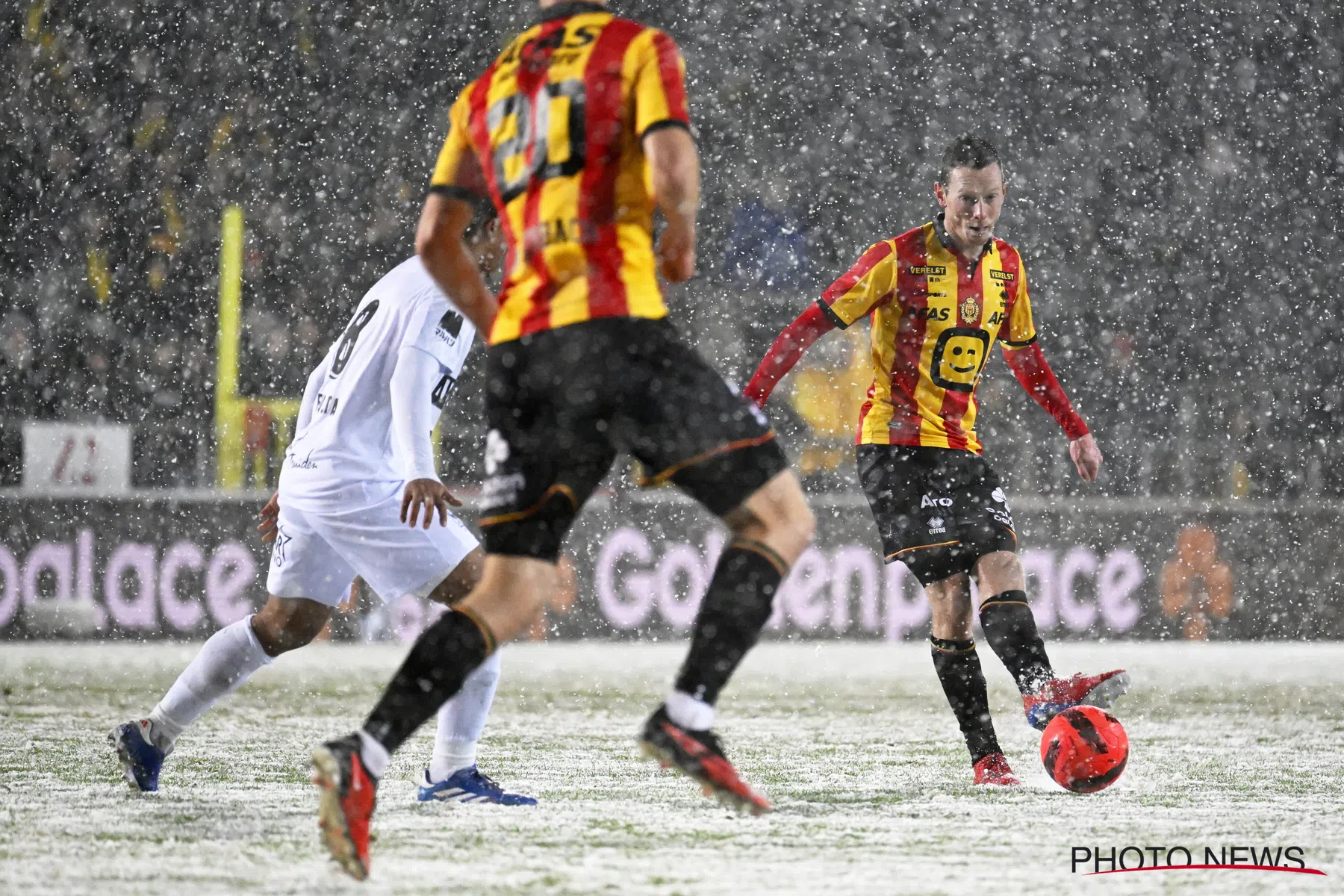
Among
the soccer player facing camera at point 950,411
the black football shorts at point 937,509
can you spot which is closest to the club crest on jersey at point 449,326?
the soccer player facing camera at point 950,411

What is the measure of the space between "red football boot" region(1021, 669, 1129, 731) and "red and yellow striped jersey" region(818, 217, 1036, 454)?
0.76 m

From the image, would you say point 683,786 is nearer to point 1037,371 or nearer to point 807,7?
point 1037,371

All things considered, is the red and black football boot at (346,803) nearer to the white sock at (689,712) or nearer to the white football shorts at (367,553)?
the white sock at (689,712)

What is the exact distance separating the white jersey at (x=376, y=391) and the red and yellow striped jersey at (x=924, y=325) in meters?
1.28

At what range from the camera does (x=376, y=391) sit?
389 cm

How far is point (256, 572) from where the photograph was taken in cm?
969

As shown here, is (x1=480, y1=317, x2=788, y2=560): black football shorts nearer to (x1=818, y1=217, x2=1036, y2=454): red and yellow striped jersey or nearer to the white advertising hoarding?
(x1=818, y1=217, x2=1036, y2=454): red and yellow striped jersey

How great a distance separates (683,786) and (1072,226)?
12.8 m

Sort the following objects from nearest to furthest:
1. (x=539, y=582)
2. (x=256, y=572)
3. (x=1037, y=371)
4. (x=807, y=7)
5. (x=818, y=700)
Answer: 1. (x=539, y=582)
2. (x=1037, y=371)
3. (x=818, y=700)
4. (x=256, y=572)
5. (x=807, y=7)

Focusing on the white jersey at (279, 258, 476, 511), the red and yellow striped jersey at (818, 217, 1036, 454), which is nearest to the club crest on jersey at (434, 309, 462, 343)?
the white jersey at (279, 258, 476, 511)

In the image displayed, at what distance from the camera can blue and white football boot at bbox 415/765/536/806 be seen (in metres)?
3.66

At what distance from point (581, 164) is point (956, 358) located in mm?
1993

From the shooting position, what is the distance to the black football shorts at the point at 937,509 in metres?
4.30

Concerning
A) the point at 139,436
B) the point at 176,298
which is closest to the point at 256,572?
the point at 139,436
